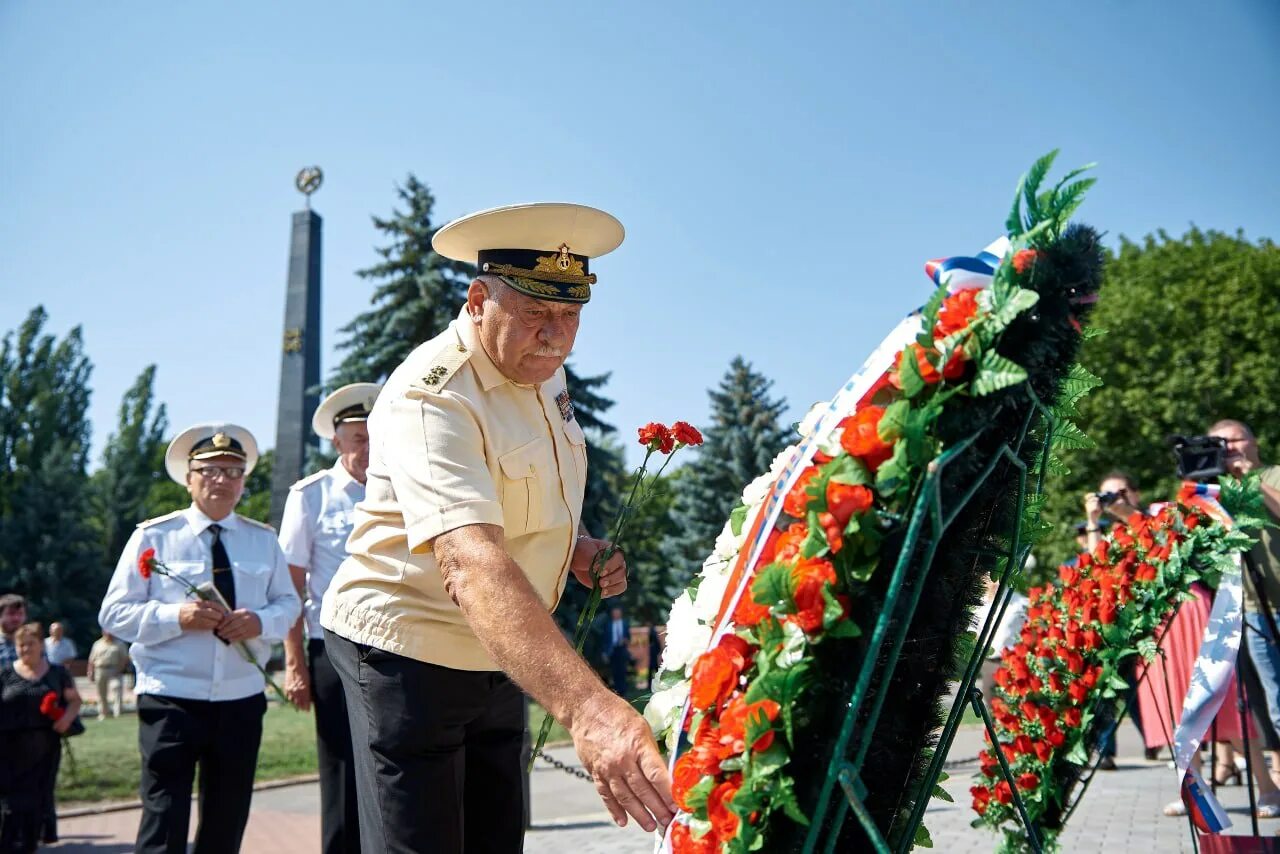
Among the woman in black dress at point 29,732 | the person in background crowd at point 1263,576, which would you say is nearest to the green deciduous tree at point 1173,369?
the person in background crowd at point 1263,576

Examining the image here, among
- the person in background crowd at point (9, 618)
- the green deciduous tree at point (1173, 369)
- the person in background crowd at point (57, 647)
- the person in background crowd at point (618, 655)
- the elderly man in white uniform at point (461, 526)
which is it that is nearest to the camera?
the elderly man in white uniform at point (461, 526)

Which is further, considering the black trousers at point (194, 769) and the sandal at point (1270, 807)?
the sandal at point (1270, 807)

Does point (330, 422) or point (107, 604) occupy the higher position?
point (330, 422)

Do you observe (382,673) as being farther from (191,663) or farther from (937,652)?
(191,663)

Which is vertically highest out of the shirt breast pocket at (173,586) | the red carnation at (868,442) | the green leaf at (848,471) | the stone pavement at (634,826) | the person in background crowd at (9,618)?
the red carnation at (868,442)

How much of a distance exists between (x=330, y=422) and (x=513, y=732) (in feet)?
12.0

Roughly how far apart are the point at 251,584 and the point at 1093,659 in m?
3.76

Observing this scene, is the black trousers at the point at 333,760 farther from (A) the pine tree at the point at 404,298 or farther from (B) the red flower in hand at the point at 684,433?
(A) the pine tree at the point at 404,298

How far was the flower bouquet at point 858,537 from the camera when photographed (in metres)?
1.60

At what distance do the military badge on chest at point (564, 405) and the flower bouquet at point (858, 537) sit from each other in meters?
1.36

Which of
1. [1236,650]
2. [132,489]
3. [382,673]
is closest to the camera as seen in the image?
[382,673]

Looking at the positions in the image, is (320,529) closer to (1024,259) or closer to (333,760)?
(333,760)

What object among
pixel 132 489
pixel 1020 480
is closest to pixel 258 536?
pixel 1020 480

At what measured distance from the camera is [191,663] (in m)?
4.84
